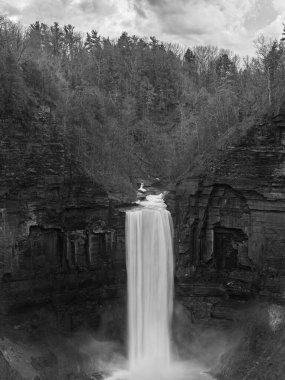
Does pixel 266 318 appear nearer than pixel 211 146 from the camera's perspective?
Yes

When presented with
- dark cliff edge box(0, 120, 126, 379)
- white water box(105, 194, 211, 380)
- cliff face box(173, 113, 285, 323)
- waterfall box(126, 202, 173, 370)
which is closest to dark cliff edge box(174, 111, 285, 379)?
cliff face box(173, 113, 285, 323)

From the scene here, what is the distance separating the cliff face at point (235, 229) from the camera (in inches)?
1128

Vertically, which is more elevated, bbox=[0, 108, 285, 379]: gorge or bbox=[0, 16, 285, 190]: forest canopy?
bbox=[0, 16, 285, 190]: forest canopy

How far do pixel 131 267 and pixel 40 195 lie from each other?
812 cm

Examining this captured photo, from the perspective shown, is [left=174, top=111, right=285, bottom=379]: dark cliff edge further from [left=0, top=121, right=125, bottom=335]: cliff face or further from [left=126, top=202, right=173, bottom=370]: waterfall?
[left=0, top=121, right=125, bottom=335]: cliff face

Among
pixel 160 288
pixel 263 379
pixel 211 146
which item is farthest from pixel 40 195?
pixel 263 379

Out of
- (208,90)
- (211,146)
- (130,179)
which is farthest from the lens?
(208,90)

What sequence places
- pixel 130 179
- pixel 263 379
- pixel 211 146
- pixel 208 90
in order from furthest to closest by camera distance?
pixel 208 90 < pixel 130 179 < pixel 211 146 < pixel 263 379

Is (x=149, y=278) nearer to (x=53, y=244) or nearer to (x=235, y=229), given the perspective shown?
(x=235, y=229)

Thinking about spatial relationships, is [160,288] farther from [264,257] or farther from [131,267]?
[264,257]

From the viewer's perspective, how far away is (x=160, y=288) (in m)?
31.6

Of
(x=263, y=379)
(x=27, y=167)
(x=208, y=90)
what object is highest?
(x=208, y=90)

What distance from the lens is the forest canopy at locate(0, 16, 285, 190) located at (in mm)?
32188

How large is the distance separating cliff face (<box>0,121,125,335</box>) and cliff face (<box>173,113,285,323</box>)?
16.2 feet
